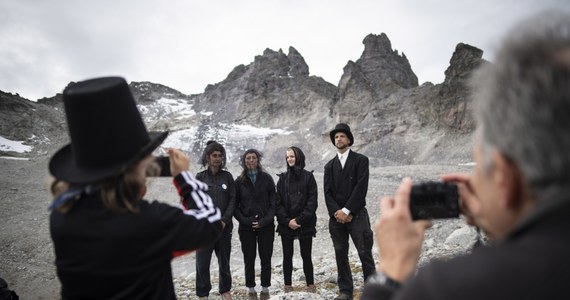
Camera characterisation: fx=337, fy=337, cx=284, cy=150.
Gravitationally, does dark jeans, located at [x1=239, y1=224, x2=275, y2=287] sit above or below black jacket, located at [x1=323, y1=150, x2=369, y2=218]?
below

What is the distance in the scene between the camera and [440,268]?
821 mm

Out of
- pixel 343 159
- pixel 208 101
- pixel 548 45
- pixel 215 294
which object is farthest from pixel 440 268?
pixel 208 101

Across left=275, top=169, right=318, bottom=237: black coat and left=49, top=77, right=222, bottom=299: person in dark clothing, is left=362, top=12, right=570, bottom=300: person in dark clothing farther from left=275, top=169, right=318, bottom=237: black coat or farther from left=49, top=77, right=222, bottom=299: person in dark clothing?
left=275, top=169, right=318, bottom=237: black coat

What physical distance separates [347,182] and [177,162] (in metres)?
4.20

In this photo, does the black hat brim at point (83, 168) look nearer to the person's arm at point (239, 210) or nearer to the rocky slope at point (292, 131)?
the rocky slope at point (292, 131)

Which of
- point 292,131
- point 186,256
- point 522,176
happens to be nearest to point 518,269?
point 522,176

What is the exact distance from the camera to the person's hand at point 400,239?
3.88ft

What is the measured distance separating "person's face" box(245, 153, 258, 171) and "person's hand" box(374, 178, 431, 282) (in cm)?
549

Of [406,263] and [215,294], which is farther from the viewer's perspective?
[215,294]

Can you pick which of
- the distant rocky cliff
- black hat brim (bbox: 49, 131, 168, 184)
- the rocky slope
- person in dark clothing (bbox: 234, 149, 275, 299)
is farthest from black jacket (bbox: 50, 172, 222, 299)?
the distant rocky cliff

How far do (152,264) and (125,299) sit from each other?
0.70ft

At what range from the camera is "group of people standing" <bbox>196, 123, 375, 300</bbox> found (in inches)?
228

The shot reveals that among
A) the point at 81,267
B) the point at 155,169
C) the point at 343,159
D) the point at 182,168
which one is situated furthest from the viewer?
the point at 343,159

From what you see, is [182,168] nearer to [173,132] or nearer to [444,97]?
[444,97]
